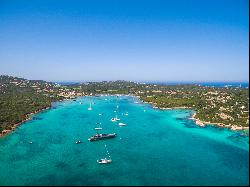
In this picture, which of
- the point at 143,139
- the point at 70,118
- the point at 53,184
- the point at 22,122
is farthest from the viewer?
the point at 70,118

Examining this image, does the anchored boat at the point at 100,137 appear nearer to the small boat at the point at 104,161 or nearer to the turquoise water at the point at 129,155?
the turquoise water at the point at 129,155

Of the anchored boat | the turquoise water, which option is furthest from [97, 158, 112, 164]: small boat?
the anchored boat

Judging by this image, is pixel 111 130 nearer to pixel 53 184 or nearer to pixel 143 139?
pixel 143 139

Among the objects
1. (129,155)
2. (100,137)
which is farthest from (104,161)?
(100,137)

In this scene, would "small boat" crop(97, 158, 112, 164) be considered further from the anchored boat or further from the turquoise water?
the anchored boat

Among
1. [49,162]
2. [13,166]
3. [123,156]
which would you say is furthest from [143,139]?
[13,166]

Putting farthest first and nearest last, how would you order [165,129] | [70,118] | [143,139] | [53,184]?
1. [70,118]
2. [165,129]
3. [143,139]
4. [53,184]

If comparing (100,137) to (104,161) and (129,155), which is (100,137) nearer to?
(129,155)

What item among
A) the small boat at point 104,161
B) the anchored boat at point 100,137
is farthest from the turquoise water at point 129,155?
the anchored boat at point 100,137

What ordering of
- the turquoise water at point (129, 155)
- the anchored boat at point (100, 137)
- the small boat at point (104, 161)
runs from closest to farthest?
the turquoise water at point (129, 155) < the small boat at point (104, 161) < the anchored boat at point (100, 137)
